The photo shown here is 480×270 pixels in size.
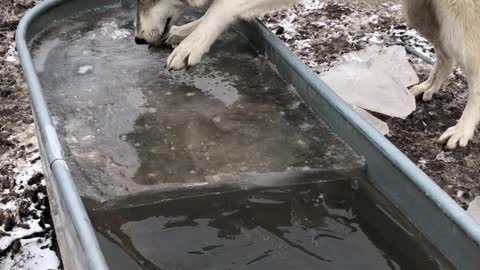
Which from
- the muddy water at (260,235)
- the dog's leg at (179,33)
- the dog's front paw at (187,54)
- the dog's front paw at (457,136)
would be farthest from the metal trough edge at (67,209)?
the dog's front paw at (457,136)

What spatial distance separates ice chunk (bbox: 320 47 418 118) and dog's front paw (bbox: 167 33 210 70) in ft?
3.62

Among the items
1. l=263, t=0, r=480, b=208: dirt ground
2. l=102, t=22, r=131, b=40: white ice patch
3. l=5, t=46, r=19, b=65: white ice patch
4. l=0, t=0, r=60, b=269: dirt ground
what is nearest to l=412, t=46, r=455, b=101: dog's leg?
l=263, t=0, r=480, b=208: dirt ground

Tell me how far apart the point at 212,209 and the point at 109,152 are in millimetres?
538

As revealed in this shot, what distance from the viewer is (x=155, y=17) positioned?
308cm

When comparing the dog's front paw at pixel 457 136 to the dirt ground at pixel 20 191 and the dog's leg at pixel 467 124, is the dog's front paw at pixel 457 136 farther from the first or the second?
the dirt ground at pixel 20 191

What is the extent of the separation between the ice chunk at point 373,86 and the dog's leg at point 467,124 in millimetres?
321

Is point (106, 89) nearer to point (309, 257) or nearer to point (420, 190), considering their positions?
point (309, 257)

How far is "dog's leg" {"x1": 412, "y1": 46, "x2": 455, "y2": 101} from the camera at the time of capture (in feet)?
12.0

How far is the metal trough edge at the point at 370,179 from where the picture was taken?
1.66 metres

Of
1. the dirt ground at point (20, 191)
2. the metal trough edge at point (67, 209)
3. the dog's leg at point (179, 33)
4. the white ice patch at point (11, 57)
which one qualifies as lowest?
the white ice patch at point (11, 57)

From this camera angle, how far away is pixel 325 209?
2.13 metres

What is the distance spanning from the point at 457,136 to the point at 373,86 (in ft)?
1.98

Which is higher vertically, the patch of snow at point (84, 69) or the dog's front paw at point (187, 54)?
the dog's front paw at point (187, 54)

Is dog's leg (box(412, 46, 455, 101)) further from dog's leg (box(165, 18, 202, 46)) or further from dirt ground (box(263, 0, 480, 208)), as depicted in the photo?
dog's leg (box(165, 18, 202, 46))
